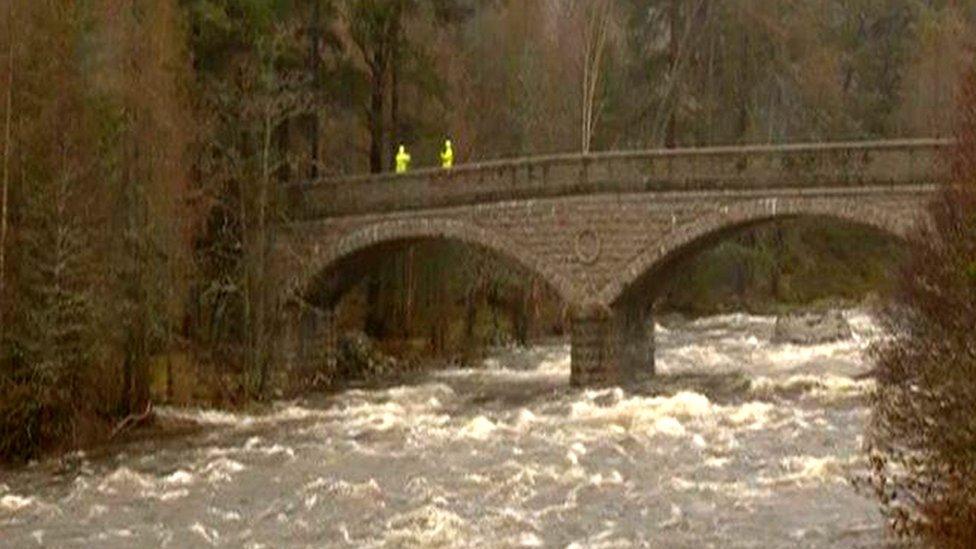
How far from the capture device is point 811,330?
43.3 metres

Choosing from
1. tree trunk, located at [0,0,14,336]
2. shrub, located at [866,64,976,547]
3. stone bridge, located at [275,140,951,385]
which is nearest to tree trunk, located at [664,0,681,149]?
stone bridge, located at [275,140,951,385]

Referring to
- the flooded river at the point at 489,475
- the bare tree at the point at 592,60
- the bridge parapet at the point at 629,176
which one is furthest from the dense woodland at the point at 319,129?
the flooded river at the point at 489,475

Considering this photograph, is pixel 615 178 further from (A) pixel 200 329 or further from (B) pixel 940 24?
(B) pixel 940 24

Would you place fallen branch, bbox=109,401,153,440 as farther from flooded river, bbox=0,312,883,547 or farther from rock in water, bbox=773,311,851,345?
rock in water, bbox=773,311,851,345

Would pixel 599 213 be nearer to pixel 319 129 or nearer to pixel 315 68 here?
pixel 315 68

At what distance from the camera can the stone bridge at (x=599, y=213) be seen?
30.0 meters

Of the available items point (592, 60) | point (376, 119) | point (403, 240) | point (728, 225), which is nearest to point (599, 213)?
point (728, 225)

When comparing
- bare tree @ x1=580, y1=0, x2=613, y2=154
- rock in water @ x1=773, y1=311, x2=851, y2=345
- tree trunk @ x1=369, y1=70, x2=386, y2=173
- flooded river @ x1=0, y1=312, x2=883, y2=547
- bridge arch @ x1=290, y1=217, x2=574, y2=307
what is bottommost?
flooded river @ x1=0, y1=312, x2=883, y2=547

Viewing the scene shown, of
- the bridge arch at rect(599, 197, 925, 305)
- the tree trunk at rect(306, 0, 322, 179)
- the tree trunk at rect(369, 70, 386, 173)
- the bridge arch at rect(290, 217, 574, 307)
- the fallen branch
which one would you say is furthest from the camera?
the tree trunk at rect(369, 70, 386, 173)

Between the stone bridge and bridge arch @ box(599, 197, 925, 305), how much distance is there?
0.03 meters

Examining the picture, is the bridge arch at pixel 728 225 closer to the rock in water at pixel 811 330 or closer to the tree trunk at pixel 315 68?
the tree trunk at pixel 315 68

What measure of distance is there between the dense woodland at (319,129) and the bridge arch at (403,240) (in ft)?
4.81

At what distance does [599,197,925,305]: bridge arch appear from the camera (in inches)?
1169

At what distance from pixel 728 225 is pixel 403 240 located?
7073 mm
